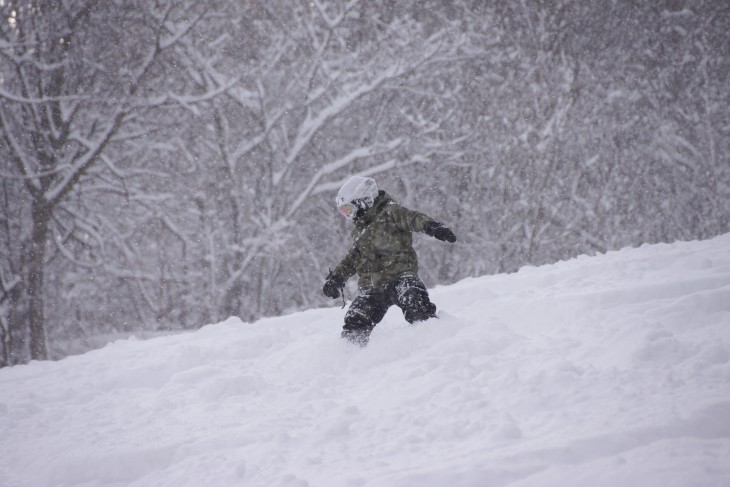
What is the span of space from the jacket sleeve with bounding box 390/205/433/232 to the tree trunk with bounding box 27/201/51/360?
927 cm

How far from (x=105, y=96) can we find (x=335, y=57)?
16.2 ft

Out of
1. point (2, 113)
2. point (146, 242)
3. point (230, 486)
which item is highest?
point (2, 113)

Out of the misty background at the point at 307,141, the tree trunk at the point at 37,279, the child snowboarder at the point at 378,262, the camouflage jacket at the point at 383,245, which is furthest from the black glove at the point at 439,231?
the tree trunk at the point at 37,279

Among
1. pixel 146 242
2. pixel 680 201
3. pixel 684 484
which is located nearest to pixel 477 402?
pixel 684 484

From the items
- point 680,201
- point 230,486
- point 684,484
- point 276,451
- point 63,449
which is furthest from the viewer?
point 680,201

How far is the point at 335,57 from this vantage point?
559 inches

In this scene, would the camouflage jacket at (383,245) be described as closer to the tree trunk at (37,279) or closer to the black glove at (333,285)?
the black glove at (333,285)

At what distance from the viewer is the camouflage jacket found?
201 inches

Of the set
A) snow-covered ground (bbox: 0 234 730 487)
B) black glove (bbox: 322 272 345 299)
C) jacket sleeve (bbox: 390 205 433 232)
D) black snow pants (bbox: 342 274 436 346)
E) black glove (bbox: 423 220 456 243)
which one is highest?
jacket sleeve (bbox: 390 205 433 232)

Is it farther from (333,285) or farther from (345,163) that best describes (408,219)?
(345,163)

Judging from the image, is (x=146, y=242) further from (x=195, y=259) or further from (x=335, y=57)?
(x=335, y=57)

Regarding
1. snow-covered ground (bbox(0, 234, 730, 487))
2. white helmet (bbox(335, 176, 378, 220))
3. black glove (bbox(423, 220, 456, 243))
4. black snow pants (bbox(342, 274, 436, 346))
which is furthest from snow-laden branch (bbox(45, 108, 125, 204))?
black glove (bbox(423, 220, 456, 243))

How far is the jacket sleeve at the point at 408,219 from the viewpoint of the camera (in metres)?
4.95

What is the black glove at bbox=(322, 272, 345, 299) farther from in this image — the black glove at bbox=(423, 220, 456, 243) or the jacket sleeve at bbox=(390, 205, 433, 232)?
the black glove at bbox=(423, 220, 456, 243)
